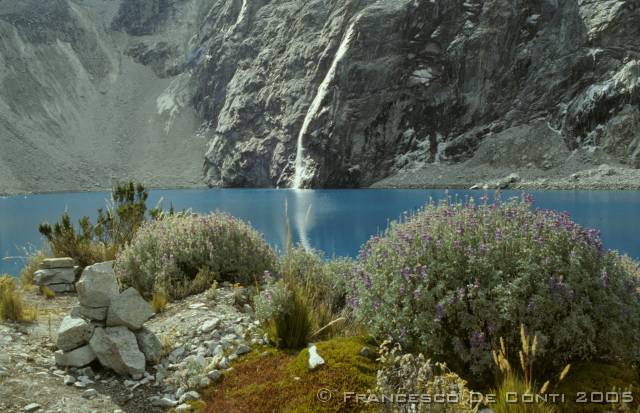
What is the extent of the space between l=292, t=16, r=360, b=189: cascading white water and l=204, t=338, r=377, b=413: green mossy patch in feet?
282

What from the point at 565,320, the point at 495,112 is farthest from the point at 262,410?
the point at 495,112

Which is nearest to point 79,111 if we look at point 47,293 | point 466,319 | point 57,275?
point 57,275

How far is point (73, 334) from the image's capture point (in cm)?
574

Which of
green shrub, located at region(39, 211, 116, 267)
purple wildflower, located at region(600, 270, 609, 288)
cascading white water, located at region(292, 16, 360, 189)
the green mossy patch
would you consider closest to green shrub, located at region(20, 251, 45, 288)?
green shrub, located at region(39, 211, 116, 267)

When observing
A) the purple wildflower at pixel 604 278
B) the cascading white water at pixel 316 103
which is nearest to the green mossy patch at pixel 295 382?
the purple wildflower at pixel 604 278

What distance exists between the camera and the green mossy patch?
4.30m

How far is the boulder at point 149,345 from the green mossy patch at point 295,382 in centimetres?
111

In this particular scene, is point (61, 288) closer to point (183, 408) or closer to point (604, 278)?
point (183, 408)

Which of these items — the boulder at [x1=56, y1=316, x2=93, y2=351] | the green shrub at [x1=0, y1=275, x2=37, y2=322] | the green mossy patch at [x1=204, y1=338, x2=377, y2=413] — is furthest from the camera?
the green shrub at [x1=0, y1=275, x2=37, y2=322]

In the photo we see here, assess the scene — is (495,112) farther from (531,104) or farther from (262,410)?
(262,410)

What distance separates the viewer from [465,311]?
4.82 m

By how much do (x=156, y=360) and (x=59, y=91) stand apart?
12619cm

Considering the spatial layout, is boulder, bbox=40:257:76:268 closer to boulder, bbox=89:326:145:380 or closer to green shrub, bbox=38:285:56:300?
green shrub, bbox=38:285:56:300

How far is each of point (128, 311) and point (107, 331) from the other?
1.09 ft
